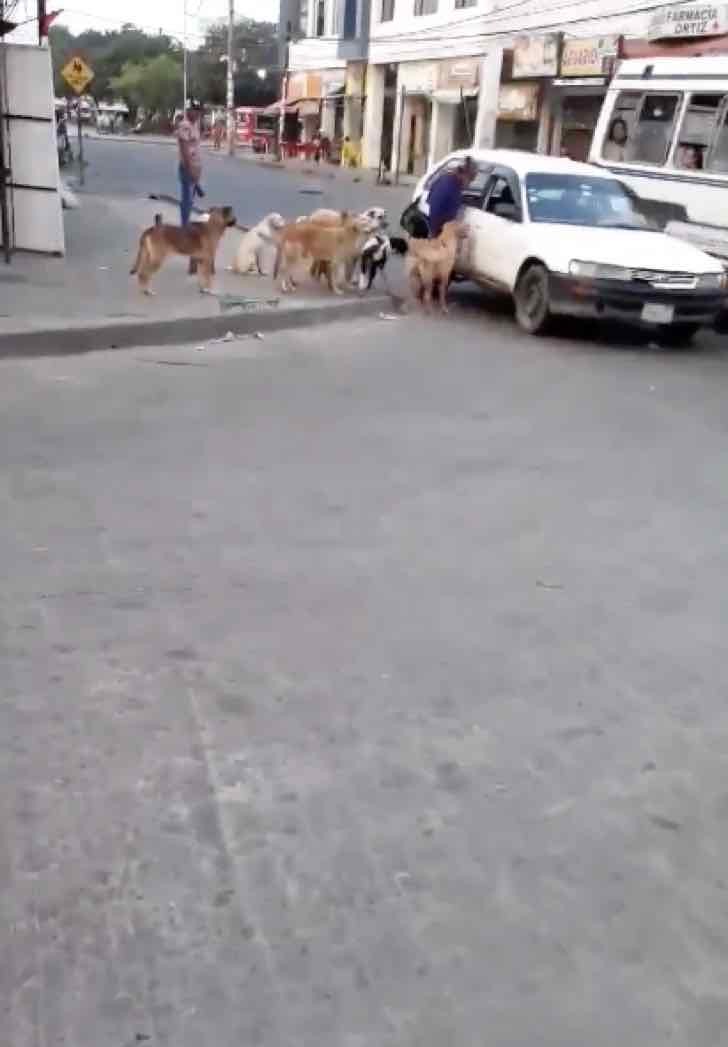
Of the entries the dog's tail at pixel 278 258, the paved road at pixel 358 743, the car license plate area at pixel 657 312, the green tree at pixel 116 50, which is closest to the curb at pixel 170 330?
the dog's tail at pixel 278 258

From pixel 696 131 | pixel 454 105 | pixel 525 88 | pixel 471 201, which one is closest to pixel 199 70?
pixel 454 105

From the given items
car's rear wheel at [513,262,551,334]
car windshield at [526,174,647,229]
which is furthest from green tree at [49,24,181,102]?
car's rear wheel at [513,262,551,334]

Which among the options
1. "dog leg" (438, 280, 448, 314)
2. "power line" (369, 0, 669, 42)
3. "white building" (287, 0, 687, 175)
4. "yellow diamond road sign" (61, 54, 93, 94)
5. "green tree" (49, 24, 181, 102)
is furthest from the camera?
"green tree" (49, 24, 181, 102)

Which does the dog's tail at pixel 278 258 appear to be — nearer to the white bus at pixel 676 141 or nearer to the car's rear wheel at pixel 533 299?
the car's rear wheel at pixel 533 299

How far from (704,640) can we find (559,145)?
30423 millimetres

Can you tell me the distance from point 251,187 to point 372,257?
20.0 metres

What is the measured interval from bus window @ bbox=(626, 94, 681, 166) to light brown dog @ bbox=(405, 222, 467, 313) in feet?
7.88

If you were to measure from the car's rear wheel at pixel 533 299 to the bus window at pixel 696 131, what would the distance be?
2432mm

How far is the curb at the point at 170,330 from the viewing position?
9.84m

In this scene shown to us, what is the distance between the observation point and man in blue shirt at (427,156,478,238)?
13.0 meters

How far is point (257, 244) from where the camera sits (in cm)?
1419

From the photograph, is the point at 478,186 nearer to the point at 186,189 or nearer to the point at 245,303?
the point at 245,303

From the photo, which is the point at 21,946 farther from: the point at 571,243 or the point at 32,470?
the point at 571,243

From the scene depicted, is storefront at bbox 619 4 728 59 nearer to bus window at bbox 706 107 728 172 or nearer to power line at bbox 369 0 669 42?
bus window at bbox 706 107 728 172
